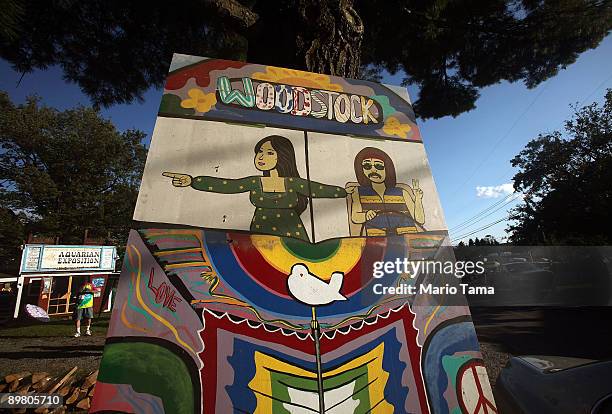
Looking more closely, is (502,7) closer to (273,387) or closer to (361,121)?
(361,121)

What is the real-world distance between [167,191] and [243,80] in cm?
89

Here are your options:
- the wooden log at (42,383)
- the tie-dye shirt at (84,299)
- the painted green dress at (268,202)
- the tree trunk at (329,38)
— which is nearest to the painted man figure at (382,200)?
the painted green dress at (268,202)

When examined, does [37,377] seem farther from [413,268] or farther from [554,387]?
[554,387]

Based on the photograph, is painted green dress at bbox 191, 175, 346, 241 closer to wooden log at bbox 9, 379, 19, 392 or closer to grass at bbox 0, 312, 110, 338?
wooden log at bbox 9, 379, 19, 392

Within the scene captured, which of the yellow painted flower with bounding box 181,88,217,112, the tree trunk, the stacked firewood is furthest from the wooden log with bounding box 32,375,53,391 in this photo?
the tree trunk

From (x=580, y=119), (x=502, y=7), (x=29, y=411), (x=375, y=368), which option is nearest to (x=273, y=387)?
(x=375, y=368)

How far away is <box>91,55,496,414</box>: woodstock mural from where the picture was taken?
1.19 m

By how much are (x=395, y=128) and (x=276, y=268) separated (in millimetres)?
1236

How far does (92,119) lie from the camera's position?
19.3 m

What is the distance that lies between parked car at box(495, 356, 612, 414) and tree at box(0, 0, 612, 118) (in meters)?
2.54

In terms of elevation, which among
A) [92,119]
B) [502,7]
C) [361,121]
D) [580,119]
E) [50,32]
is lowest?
[361,121]

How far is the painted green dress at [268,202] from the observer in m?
1.53

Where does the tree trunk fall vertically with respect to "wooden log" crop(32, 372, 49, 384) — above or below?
above

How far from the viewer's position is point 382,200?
1745mm
